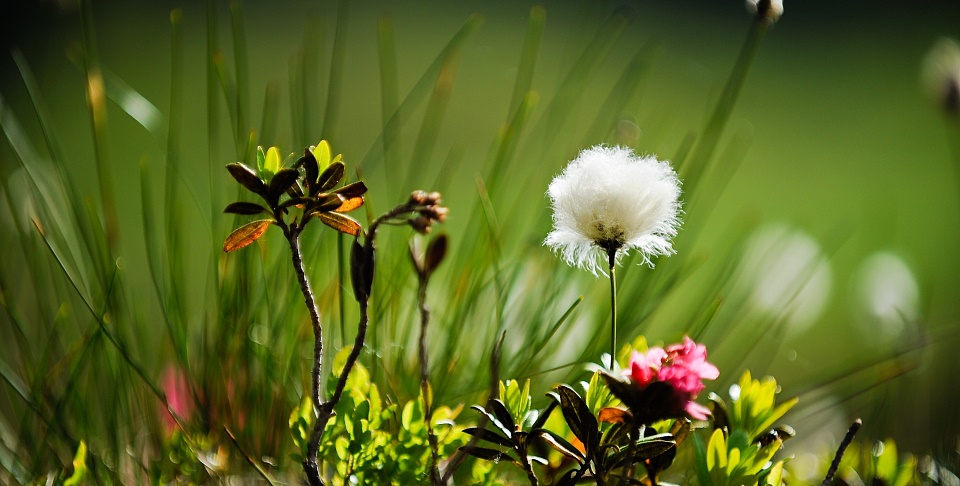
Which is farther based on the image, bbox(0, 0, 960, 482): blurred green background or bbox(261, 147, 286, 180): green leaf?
bbox(0, 0, 960, 482): blurred green background

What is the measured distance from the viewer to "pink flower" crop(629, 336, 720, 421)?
213 mm

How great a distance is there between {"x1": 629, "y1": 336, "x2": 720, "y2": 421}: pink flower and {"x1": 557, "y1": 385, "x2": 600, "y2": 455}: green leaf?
0.02 meters

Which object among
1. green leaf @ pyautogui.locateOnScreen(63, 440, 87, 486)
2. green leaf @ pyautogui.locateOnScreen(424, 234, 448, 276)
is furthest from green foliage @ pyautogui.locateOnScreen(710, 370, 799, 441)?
green leaf @ pyautogui.locateOnScreen(63, 440, 87, 486)

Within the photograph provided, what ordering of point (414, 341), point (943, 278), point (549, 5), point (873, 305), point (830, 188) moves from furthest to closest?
point (549, 5) → point (830, 188) → point (943, 278) → point (873, 305) → point (414, 341)

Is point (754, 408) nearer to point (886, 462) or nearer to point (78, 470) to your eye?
point (886, 462)

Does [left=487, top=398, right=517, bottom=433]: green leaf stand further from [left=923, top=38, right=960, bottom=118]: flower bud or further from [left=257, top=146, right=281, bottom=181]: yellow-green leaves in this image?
[left=923, top=38, right=960, bottom=118]: flower bud

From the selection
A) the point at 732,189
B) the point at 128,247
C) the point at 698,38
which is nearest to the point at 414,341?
the point at 128,247

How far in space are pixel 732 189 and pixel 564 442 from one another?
3.96 feet

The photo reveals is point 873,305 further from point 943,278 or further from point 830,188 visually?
point 830,188

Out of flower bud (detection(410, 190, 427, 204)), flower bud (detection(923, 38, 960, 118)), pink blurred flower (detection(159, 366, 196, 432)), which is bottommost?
pink blurred flower (detection(159, 366, 196, 432))

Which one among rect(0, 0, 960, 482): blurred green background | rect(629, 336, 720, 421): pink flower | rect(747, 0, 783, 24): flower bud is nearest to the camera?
rect(629, 336, 720, 421): pink flower

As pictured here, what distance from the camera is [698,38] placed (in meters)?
1.70

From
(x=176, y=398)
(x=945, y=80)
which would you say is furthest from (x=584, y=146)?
(x=176, y=398)

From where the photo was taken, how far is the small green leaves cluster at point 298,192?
0.74ft
